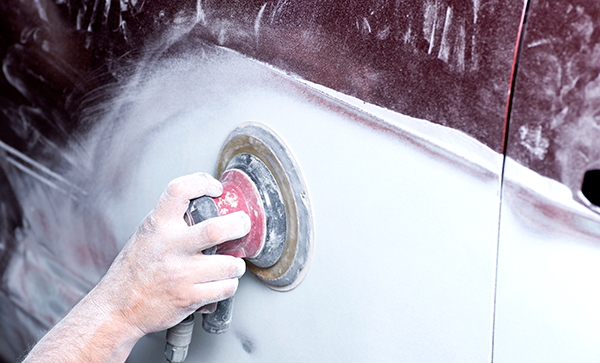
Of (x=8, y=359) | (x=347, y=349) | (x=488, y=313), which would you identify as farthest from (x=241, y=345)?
(x=8, y=359)

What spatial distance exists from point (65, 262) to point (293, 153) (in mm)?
1028

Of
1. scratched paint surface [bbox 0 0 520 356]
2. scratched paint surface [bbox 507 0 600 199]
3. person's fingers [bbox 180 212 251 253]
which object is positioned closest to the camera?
scratched paint surface [bbox 507 0 600 199]

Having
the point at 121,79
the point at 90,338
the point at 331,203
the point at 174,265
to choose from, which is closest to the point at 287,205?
the point at 331,203

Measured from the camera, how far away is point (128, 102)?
1201mm

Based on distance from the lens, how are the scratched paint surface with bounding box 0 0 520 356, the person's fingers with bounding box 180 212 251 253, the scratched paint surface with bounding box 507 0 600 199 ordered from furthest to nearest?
the person's fingers with bounding box 180 212 251 253, the scratched paint surface with bounding box 0 0 520 356, the scratched paint surface with bounding box 507 0 600 199

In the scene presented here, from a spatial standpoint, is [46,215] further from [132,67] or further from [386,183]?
[386,183]

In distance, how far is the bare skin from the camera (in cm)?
78

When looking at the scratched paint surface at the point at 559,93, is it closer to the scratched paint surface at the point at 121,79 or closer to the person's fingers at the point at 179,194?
the scratched paint surface at the point at 121,79

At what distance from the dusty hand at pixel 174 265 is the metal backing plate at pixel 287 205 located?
0.10 metres

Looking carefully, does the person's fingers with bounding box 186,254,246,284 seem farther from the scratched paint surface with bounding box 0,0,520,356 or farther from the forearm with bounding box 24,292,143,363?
the scratched paint surface with bounding box 0,0,520,356

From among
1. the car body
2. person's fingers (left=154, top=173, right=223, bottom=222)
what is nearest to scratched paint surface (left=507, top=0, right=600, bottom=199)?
the car body

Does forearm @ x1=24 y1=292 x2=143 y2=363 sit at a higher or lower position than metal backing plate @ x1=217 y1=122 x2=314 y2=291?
lower

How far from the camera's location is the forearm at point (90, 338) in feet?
2.76

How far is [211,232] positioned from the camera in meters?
0.76
